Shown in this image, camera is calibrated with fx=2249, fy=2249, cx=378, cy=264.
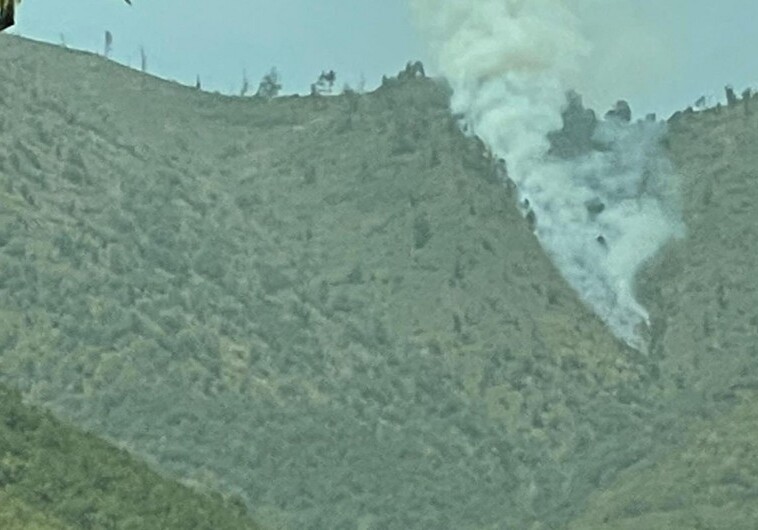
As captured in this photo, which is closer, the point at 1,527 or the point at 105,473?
the point at 1,527

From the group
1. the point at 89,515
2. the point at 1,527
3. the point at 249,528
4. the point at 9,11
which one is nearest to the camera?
the point at 9,11

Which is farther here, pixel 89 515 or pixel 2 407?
pixel 2 407

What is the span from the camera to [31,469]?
102812mm

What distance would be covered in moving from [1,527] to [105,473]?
744 inches

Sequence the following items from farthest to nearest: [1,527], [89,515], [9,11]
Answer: [89,515], [1,527], [9,11]

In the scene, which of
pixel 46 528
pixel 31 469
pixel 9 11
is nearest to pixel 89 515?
pixel 31 469

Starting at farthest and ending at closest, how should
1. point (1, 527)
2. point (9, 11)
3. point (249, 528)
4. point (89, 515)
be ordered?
point (249, 528) < point (89, 515) < point (1, 527) < point (9, 11)

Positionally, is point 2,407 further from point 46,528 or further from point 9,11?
point 9,11

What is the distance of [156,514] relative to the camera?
347ft

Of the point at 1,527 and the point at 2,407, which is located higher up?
the point at 2,407

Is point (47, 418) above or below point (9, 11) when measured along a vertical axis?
above

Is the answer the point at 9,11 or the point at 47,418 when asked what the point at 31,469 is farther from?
the point at 9,11

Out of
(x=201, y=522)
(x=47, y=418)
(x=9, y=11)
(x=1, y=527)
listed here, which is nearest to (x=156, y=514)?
(x=201, y=522)

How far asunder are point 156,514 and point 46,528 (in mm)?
14137
